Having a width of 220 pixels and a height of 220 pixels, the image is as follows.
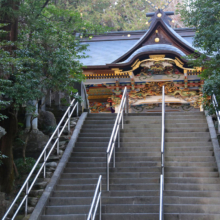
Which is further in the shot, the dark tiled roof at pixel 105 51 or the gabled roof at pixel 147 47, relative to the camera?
the dark tiled roof at pixel 105 51

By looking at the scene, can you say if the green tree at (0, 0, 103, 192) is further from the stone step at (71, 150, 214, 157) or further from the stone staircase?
the stone step at (71, 150, 214, 157)

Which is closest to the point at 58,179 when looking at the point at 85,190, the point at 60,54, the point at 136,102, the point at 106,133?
the point at 85,190

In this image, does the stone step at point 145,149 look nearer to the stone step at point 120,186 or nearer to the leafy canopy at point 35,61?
the stone step at point 120,186

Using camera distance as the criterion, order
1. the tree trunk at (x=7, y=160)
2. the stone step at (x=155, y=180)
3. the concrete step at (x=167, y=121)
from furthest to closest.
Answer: the concrete step at (x=167, y=121) → the tree trunk at (x=7, y=160) → the stone step at (x=155, y=180)

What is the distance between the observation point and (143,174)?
7531 mm

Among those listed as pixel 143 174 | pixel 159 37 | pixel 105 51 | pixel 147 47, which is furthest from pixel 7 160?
pixel 105 51

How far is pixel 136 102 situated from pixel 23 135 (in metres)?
5.32

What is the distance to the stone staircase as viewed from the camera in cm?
651

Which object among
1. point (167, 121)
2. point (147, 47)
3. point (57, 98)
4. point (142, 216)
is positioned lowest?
point (142, 216)

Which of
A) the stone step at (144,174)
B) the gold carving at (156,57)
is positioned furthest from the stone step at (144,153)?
the gold carving at (156,57)

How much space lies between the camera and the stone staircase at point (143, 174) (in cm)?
651

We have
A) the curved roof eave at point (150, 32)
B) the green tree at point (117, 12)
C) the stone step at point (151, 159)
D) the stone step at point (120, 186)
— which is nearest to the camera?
the stone step at point (120, 186)

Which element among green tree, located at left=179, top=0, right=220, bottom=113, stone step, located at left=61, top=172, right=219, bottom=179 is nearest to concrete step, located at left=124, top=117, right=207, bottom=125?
green tree, located at left=179, top=0, right=220, bottom=113

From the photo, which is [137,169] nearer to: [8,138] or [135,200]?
[135,200]
